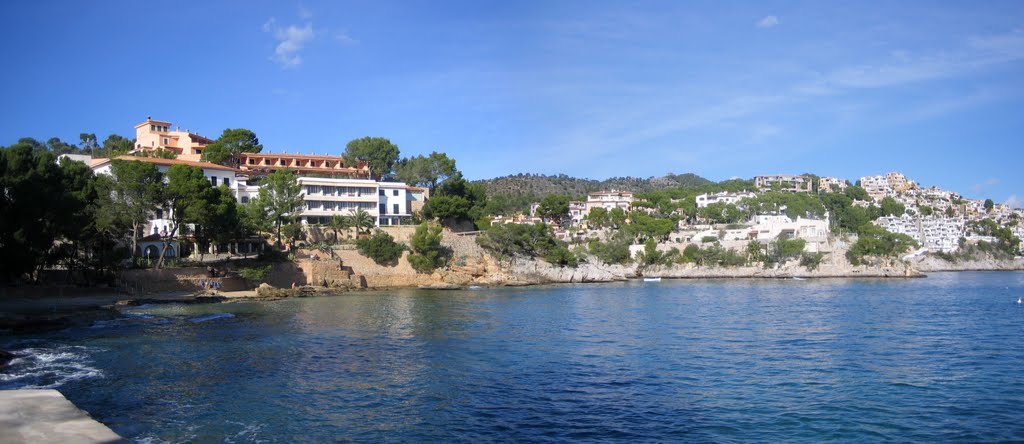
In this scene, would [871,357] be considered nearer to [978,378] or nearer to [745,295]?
[978,378]

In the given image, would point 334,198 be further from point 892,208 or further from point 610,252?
point 892,208

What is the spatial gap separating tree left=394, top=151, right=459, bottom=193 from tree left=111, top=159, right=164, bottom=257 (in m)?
33.6

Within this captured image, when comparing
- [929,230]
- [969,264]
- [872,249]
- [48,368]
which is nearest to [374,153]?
[872,249]

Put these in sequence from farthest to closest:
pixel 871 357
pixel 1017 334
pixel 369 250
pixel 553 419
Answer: pixel 369 250
pixel 1017 334
pixel 871 357
pixel 553 419

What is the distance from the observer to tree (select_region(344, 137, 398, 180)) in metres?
77.8

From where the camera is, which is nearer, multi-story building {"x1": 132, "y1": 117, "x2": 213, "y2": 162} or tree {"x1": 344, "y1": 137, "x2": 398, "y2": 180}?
multi-story building {"x1": 132, "y1": 117, "x2": 213, "y2": 162}

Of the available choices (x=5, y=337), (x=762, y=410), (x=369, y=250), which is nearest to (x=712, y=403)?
(x=762, y=410)

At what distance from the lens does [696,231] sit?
3625 inches

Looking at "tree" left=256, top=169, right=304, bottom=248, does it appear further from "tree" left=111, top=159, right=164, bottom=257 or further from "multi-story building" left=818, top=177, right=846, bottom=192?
"multi-story building" left=818, top=177, right=846, bottom=192

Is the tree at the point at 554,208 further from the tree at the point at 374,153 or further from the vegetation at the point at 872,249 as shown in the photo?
the vegetation at the point at 872,249

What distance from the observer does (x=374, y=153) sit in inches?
3073

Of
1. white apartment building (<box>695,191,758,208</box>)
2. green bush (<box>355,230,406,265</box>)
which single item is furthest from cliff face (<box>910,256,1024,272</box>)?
green bush (<box>355,230,406,265</box>)

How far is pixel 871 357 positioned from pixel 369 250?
41824mm

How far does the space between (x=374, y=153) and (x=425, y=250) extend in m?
23.2
